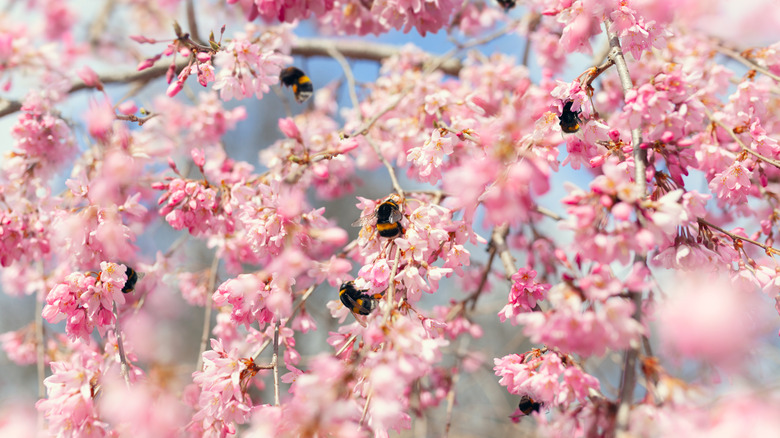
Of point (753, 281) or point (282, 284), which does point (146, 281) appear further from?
point (753, 281)

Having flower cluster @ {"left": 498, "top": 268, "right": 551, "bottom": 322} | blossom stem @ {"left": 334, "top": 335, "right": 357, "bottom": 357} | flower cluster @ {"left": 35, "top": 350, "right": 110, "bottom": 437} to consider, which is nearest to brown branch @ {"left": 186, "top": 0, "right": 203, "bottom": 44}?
flower cluster @ {"left": 35, "top": 350, "right": 110, "bottom": 437}

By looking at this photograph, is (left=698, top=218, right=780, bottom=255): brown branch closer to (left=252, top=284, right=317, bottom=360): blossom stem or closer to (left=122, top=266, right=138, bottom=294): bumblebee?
(left=252, top=284, right=317, bottom=360): blossom stem

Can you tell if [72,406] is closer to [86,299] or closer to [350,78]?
[86,299]

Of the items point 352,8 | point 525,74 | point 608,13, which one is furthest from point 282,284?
point 525,74

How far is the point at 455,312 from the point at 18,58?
121 inches

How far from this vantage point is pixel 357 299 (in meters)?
1.36

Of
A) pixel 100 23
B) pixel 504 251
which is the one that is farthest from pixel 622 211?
pixel 100 23

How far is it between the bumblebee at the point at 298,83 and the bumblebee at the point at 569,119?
3.89 ft

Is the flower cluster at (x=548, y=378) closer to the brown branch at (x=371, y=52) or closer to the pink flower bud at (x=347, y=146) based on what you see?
the pink flower bud at (x=347, y=146)

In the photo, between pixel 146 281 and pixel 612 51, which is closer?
pixel 612 51

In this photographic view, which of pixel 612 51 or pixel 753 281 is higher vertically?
pixel 612 51

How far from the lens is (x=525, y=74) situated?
3.07m

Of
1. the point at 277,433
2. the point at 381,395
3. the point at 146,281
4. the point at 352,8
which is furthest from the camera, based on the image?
the point at 352,8

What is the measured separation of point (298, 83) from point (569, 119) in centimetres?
129
